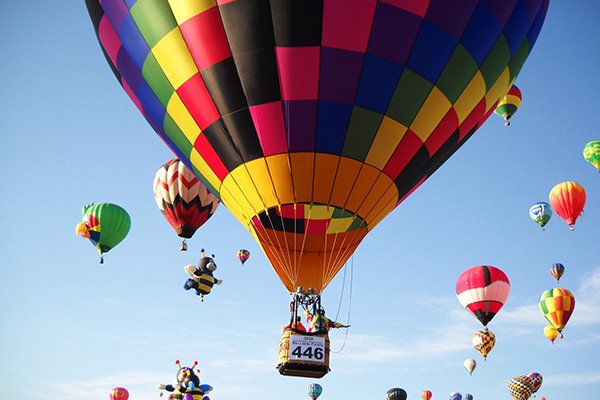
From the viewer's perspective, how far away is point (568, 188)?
22.0 meters

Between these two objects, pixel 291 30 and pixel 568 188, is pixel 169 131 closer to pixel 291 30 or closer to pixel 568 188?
pixel 291 30

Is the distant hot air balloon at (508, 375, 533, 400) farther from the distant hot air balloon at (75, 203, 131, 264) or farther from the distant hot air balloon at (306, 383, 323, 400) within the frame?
the distant hot air balloon at (75, 203, 131, 264)

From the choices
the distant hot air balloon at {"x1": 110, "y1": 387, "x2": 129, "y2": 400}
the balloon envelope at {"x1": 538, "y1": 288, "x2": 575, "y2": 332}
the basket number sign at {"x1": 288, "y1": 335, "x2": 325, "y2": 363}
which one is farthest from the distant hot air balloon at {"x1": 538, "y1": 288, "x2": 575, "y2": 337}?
the basket number sign at {"x1": 288, "y1": 335, "x2": 325, "y2": 363}

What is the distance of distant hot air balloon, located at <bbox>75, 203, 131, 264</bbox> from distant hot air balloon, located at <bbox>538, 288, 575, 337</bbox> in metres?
13.7

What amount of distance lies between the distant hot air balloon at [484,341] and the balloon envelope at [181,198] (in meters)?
11.7

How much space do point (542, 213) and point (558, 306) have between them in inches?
119

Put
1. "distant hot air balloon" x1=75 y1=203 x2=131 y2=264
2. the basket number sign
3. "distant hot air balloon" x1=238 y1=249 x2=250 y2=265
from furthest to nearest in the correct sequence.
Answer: "distant hot air balloon" x1=238 y1=249 x2=250 y2=265
"distant hot air balloon" x1=75 y1=203 x2=131 y2=264
the basket number sign

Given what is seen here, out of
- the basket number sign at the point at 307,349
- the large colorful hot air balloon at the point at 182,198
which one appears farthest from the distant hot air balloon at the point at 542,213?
the basket number sign at the point at 307,349

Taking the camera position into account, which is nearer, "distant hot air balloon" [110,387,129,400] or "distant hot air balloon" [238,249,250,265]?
"distant hot air balloon" [110,387,129,400]

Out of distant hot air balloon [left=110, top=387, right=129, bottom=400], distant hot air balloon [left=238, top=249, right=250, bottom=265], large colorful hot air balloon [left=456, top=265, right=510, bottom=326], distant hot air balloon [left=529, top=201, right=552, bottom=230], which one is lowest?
distant hot air balloon [left=110, top=387, right=129, bottom=400]

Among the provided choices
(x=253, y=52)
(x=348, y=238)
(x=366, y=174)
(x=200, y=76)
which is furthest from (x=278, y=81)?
(x=348, y=238)

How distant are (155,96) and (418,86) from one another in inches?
136

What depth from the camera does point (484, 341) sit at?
24.1 m

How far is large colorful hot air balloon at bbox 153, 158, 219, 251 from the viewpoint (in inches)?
→ 644
